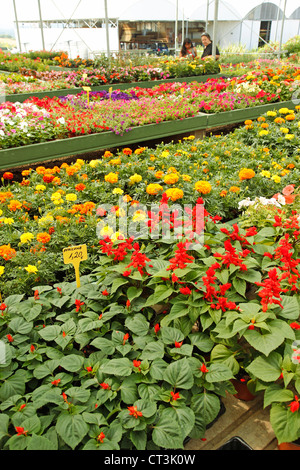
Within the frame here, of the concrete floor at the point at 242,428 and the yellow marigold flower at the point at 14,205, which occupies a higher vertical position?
the yellow marigold flower at the point at 14,205

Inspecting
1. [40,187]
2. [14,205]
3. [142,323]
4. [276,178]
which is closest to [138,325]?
[142,323]

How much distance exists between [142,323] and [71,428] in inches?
22.3

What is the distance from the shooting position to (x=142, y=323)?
1785mm

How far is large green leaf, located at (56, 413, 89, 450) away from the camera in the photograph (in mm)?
1314

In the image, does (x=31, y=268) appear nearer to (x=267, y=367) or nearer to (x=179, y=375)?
(x=179, y=375)

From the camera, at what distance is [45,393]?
4.78ft

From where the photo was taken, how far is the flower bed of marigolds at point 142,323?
1421 mm

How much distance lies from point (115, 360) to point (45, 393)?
30 centimetres

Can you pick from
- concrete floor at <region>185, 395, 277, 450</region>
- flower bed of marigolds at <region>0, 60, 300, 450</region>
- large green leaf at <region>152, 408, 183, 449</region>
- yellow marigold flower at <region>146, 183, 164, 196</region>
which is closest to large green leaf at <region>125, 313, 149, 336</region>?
flower bed of marigolds at <region>0, 60, 300, 450</region>

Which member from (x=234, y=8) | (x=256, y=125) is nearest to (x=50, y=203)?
(x=256, y=125)

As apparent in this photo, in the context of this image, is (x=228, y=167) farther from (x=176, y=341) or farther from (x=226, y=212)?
(x=176, y=341)

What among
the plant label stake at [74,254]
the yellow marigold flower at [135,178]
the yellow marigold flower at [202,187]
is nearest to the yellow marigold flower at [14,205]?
the yellow marigold flower at [135,178]

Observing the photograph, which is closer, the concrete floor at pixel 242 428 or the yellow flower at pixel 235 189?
the concrete floor at pixel 242 428

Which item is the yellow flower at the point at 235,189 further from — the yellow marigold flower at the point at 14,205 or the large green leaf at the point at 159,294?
the yellow marigold flower at the point at 14,205
